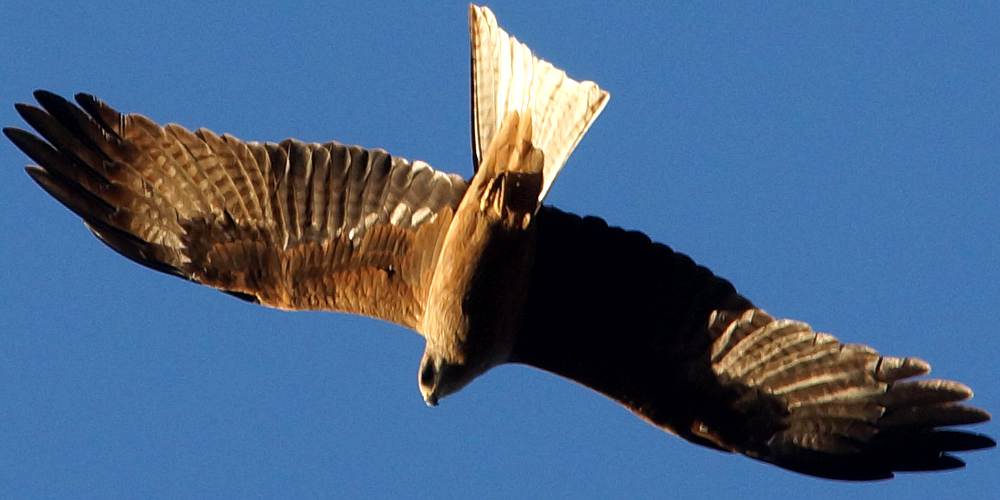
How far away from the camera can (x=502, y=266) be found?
12.5 m

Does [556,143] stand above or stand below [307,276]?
above

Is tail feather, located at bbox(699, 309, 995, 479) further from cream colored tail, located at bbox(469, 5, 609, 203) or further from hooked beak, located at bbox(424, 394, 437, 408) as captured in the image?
hooked beak, located at bbox(424, 394, 437, 408)

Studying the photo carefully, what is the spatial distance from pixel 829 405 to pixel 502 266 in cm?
190

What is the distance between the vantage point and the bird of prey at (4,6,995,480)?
1256 cm

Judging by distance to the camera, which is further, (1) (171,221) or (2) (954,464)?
(1) (171,221)

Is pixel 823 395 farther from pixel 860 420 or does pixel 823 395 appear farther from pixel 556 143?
pixel 556 143

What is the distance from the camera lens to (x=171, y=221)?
13297mm

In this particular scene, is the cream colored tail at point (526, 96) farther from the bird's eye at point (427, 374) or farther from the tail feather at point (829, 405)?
the tail feather at point (829, 405)

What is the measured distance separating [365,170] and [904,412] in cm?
320

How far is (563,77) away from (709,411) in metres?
1.94

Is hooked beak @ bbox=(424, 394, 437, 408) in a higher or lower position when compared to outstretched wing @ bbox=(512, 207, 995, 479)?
lower

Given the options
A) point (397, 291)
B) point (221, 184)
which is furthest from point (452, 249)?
point (221, 184)

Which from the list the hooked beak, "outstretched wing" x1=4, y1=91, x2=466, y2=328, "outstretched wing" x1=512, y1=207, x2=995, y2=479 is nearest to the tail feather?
"outstretched wing" x1=512, y1=207, x2=995, y2=479

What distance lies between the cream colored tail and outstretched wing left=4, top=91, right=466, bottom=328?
0.47 m
